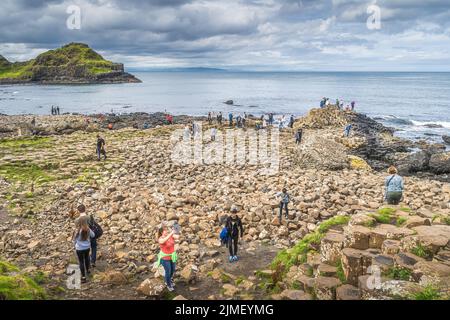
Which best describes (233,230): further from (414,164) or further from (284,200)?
(414,164)

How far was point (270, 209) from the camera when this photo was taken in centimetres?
1972

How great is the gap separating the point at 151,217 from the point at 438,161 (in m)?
28.0

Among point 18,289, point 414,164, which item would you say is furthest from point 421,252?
point 414,164

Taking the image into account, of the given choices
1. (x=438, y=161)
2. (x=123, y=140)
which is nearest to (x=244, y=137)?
(x=123, y=140)

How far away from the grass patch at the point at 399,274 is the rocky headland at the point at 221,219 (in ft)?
0.08

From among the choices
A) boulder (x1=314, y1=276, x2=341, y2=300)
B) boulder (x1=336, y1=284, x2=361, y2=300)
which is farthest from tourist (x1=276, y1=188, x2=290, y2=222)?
boulder (x1=336, y1=284, x2=361, y2=300)

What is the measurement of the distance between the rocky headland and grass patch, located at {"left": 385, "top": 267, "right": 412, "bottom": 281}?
24mm

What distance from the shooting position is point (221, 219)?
17.8m

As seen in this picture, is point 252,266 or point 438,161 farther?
point 438,161

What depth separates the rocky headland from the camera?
10.4 metres

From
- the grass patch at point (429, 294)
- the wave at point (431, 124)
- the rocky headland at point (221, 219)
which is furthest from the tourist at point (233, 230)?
the wave at point (431, 124)

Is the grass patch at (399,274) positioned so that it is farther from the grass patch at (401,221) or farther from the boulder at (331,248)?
the grass patch at (401,221)

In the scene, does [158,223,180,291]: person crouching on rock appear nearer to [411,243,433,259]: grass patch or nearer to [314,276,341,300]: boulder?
[314,276,341,300]: boulder
